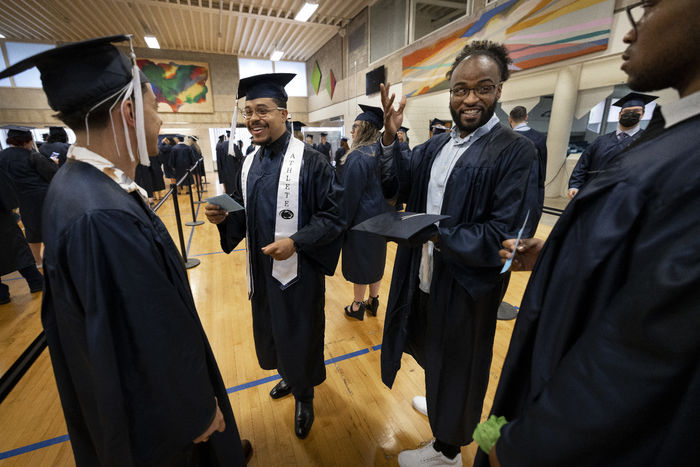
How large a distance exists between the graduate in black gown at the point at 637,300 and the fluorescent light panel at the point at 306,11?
10.3 meters

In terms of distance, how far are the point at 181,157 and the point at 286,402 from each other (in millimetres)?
9362

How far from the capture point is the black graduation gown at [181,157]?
30.2 ft

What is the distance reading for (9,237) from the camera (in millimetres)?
3143

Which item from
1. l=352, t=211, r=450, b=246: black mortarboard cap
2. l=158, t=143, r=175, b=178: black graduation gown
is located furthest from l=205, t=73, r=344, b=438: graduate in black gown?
l=158, t=143, r=175, b=178: black graduation gown

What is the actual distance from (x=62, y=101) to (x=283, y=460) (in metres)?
1.84

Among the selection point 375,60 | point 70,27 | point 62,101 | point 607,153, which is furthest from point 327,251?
point 70,27

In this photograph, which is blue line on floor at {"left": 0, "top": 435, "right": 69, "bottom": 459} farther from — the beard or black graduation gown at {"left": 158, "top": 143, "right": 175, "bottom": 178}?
black graduation gown at {"left": 158, "top": 143, "right": 175, "bottom": 178}

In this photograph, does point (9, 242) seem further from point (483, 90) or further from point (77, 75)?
point (483, 90)

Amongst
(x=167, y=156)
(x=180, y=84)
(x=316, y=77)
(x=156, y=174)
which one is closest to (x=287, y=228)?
(x=156, y=174)

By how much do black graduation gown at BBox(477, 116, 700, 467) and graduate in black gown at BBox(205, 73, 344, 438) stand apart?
1.19 m

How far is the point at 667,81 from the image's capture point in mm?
563

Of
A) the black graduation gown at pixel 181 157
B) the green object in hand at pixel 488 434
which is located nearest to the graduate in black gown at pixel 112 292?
the green object in hand at pixel 488 434

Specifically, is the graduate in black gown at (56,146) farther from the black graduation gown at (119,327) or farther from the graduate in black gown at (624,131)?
the graduate in black gown at (624,131)

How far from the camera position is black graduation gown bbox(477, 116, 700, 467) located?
45 centimetres
